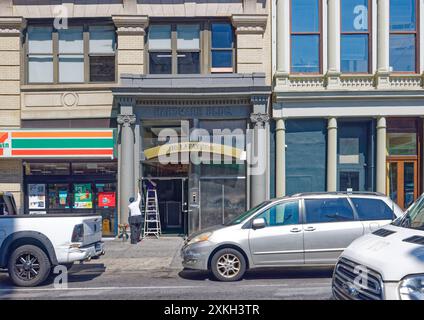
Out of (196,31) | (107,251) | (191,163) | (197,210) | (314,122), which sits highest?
(196,31)

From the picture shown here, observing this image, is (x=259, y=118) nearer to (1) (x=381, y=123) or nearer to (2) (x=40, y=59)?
(1) (x=381, y=123)

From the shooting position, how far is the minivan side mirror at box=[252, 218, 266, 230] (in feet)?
27.7

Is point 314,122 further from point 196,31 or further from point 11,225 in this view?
point 11,225

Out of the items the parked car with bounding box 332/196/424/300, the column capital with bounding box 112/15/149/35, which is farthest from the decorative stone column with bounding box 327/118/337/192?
the parked car with bounding box 332/196/424/300

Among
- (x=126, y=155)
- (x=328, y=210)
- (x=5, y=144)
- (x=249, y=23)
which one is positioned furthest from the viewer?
(x=249, y=23)

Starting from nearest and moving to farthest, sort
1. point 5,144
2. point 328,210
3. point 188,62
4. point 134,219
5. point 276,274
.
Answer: point 328,210 < point 276,274 < point 134,219 < point 5,144 < point 188,62

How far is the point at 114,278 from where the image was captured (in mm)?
9047

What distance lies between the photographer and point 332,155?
14.6 meters

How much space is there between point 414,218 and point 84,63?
41.6ft

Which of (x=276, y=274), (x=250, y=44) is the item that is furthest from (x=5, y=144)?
(x=276, y=274)

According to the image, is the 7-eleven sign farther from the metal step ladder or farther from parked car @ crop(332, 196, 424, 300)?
parked car @ crop(332, 196, 424, 300)

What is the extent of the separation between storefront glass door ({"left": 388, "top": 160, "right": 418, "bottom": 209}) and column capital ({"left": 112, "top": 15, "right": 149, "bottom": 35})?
31.9ft

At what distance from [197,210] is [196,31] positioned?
6.22 meters
